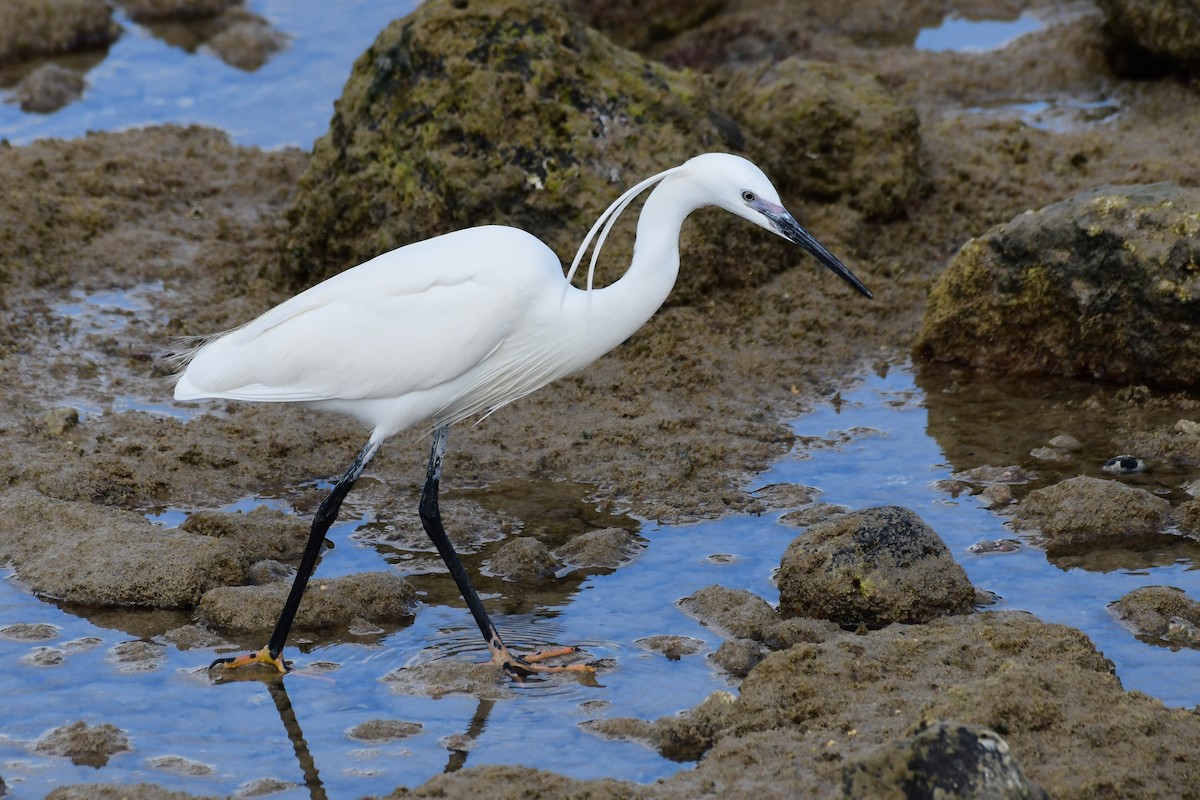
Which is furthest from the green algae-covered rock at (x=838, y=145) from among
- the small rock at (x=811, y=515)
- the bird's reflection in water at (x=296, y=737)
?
the bird's reflection in water at (x=296, y=737)

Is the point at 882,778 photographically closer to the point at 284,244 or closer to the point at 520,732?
the point at 520,732

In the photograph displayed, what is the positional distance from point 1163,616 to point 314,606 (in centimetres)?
307

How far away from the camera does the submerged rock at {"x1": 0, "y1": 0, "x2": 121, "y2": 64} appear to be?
44.8 feet

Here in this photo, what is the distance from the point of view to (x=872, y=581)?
16.6 ft

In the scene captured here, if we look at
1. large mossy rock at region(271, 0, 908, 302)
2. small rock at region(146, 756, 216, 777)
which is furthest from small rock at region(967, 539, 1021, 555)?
small rock at region(146, 756, 216, 777)

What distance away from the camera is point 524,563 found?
573 centimetres

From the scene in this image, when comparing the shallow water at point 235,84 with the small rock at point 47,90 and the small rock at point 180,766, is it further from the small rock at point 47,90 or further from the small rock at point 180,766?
the small rock at point 180,766

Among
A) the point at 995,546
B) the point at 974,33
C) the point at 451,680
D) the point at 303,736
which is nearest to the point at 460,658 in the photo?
the point at 451,680

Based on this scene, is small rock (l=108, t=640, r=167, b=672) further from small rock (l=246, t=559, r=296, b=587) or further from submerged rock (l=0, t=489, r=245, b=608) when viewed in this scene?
small rock (l=246, t=559, r=296, b=587)

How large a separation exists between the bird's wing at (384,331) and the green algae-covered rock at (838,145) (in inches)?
144

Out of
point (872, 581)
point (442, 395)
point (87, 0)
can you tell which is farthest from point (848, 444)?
point (87, 0)

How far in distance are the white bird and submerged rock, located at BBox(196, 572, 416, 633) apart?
0.29 meters

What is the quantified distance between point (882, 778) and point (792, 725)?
93 cm

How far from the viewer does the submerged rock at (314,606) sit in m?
5.32
